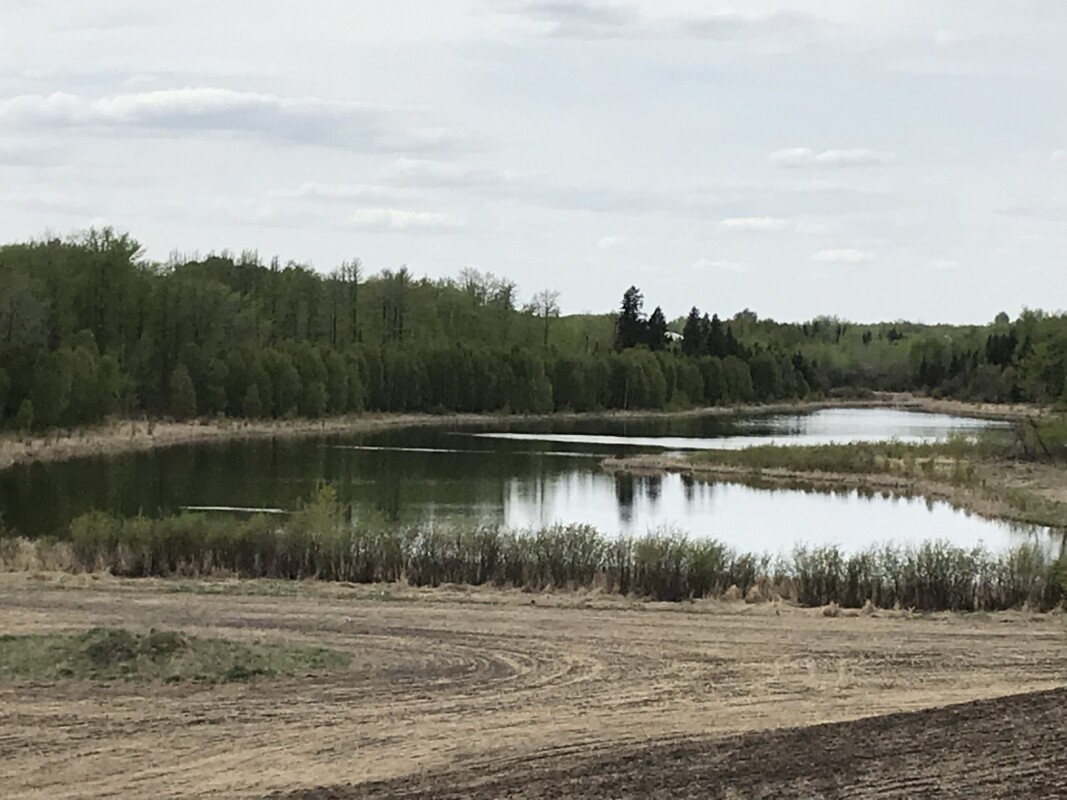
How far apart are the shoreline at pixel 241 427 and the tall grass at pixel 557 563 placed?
102ft

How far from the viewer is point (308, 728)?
11281mm

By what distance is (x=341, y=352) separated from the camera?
89.4 metres

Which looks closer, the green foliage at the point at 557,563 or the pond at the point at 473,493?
the green foliage at the point at 557,563

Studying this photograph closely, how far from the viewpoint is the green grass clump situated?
12711mm

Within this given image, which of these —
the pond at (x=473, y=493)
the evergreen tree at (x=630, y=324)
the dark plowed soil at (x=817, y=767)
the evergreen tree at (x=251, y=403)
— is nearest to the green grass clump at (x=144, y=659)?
the dark plowed soil at (x=817, y=767)

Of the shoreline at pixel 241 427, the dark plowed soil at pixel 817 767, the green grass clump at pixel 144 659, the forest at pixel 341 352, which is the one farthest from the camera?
the forest at pixel 341 352

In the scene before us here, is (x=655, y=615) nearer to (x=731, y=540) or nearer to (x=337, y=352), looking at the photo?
(x=731, y=540)

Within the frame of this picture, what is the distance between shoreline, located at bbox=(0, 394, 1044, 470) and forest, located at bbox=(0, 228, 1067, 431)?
2.93 feet

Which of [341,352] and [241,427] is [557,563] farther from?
[341,352]

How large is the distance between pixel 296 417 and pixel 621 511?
42.3 meters

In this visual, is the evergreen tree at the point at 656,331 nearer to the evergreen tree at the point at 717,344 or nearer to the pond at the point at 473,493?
the evergreen tree at the point at 717,344

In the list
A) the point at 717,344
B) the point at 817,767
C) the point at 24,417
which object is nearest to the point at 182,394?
the point at 24,417

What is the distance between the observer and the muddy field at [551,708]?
9.41 m

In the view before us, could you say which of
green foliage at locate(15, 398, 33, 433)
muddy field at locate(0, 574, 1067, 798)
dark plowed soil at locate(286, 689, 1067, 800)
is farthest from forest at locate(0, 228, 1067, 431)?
dark plowed soil at locate(286, 689, 1067, 800)
